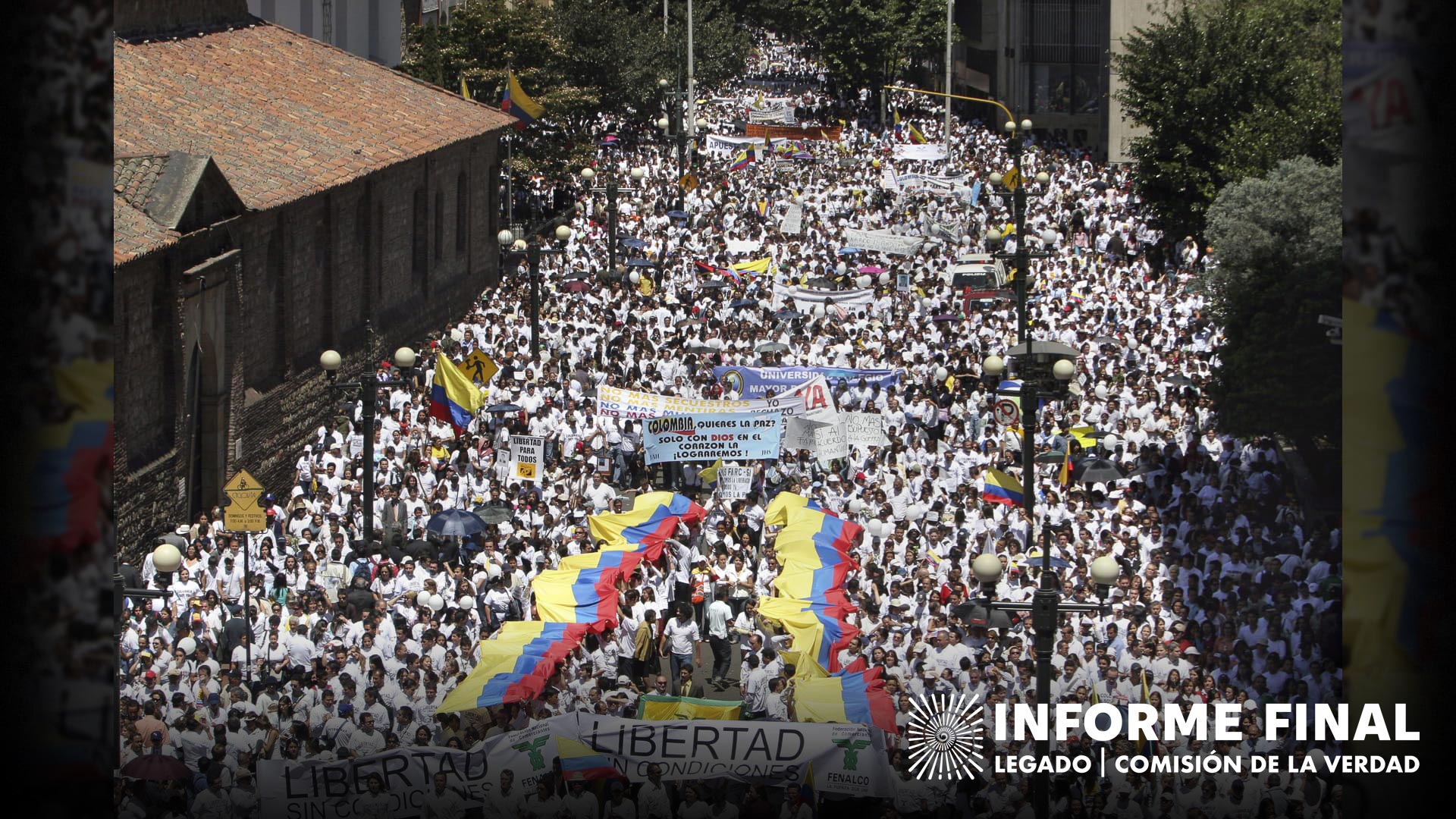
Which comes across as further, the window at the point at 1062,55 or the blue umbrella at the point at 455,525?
the window at the point at 1062,55

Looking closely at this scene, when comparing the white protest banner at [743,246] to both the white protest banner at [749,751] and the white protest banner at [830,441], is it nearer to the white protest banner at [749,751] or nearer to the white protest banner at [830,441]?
the white protest banner at [830,441]

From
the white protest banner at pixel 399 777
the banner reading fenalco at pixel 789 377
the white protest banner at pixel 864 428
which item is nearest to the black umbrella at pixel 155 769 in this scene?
the white protest banner at pixel 399 777

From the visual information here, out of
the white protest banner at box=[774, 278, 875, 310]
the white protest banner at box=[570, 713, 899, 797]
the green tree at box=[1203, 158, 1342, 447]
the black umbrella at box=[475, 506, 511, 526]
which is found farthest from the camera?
the white protest banner at box=[774, 278, 875, 310]

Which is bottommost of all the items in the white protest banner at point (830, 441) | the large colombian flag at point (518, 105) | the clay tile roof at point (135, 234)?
the white protest banner at point (830, 441)

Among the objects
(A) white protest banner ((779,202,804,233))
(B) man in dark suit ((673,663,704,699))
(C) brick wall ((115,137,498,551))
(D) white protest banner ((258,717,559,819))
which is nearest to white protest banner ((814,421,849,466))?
(B) man in dark suit ((673,663,704,699))

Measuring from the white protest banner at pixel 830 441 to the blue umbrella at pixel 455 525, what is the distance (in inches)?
219

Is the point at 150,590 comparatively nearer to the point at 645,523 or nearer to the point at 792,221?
the point at 645,523

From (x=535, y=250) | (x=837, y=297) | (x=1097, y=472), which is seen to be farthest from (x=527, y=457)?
(x=837, y=297)

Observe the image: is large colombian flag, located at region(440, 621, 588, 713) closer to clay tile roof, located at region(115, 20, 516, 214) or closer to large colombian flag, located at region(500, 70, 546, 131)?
clay tile roof, located at region(115, 20, 516, 214)

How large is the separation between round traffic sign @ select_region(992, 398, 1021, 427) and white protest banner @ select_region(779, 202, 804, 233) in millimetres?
19414

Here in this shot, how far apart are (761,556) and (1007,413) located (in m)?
7.58

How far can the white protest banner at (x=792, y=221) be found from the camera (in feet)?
162

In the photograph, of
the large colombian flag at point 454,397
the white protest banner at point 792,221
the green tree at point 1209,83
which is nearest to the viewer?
the large colombian flag at point 454,397

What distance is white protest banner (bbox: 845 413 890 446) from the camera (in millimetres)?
27625
